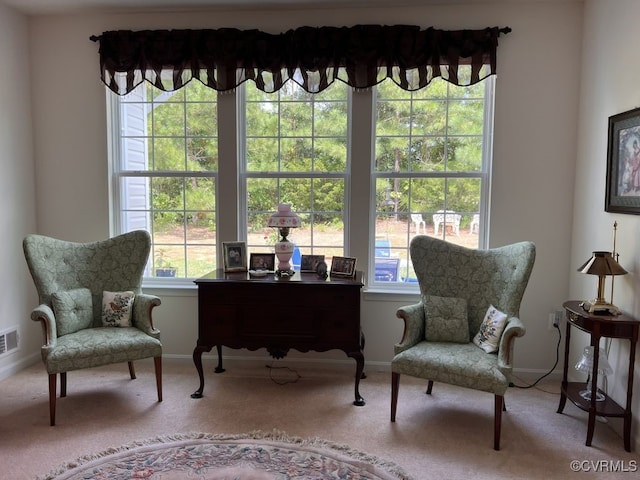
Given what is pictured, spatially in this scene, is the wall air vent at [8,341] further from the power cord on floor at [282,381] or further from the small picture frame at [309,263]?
the small picture frame at [309,263]

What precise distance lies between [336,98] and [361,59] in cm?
36

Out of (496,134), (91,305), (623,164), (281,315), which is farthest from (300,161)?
(623,164)

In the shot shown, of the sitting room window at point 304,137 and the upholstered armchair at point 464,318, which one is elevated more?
the sitting room window at point 304,137

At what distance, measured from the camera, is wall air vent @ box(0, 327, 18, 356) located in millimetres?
3375

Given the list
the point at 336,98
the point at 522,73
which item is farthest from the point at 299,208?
the point at 522,73

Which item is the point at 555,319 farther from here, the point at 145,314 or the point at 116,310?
the point at 116,310

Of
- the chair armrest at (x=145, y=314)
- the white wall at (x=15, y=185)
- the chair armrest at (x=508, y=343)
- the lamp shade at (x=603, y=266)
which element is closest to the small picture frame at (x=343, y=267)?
the chair armrest at (x=508, y=343)

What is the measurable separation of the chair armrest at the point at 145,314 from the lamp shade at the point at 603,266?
8.69 ft

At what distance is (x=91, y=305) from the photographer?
10.3 feet

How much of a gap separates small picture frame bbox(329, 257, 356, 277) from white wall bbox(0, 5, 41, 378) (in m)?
2.43

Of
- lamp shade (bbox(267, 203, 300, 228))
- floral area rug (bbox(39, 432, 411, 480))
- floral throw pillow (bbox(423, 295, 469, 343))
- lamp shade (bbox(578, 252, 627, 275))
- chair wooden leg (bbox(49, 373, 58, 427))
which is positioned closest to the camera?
floral area rug (bbox(39, 432, 411, 480))

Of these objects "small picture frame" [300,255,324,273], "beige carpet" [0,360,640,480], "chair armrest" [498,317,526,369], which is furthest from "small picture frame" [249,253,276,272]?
"chair armrest" [498,317,526,369]

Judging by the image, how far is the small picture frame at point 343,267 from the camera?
10.3 ft

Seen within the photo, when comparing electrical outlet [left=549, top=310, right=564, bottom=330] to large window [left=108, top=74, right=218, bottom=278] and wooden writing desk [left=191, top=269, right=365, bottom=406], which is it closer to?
wooden writing desk [left=191, top=269, right=365, bottom=406]
